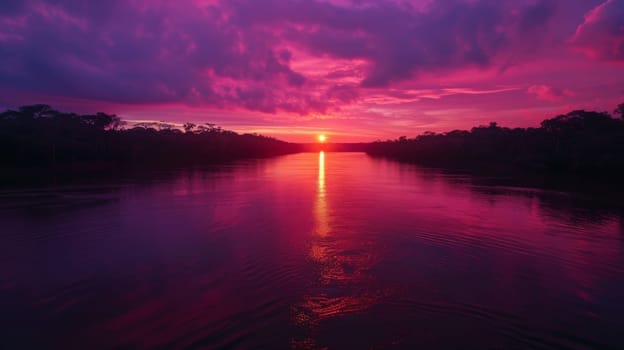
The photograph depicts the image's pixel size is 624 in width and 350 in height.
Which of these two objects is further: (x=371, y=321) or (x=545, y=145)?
(x=545, y=145)

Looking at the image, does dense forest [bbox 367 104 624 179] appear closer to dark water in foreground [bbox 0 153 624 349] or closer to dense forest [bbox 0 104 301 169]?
dark water in foreground [bbox 0 153 624 349]

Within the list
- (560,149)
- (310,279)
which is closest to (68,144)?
(310,279)

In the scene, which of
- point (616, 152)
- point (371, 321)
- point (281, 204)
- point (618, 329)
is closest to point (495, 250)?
point (618, 329)

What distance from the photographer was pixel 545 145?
2931 inches

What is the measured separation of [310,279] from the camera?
1020 centimetres

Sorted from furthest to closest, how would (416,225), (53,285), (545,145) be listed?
(545,145), (416,225), (53,285)

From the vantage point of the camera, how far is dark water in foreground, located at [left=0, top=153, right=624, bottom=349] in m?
A: 7.39

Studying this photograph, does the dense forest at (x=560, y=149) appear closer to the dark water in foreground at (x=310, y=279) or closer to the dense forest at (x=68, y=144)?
the dark water in foreground at (x=310, y=279)

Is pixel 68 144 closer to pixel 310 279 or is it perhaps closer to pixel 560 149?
pixel 310 279

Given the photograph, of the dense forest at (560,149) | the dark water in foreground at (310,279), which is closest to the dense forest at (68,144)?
the dark water in foreground at (310,279)

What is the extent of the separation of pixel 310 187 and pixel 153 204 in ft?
49.5

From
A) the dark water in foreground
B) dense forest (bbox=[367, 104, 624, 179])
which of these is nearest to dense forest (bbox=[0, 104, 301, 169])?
the dark water in foreground

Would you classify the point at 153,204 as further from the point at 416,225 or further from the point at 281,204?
the point at 416,225

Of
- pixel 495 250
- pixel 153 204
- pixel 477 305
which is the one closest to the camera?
pixel 477 305
